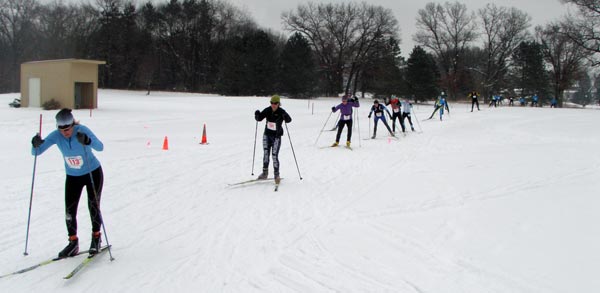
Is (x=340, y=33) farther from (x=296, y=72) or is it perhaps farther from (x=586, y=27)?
(x=586, y=27)

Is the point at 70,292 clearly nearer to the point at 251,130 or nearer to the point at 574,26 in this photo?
the point at 251,130

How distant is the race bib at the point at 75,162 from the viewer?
5418mm

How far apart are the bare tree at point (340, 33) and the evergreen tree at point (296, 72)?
7756mm

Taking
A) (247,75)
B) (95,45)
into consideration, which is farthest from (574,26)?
(95,45)

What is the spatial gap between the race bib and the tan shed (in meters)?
26.7

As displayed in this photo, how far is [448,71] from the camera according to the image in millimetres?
69000

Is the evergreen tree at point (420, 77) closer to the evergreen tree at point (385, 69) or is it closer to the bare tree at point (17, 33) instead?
the evergreen tree at point (385, 69)

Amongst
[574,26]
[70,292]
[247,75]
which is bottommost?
[70,292]

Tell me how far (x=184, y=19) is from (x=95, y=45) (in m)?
13.0

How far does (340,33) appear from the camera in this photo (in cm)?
6794

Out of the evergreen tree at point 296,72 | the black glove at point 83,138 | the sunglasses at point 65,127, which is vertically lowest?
the black glove at point 83,138

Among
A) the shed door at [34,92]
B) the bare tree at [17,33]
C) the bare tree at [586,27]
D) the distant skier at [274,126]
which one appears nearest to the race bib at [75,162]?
the distant skier at [274,126]

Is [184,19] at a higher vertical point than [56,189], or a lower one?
higher

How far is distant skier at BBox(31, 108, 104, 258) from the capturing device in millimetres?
5312
